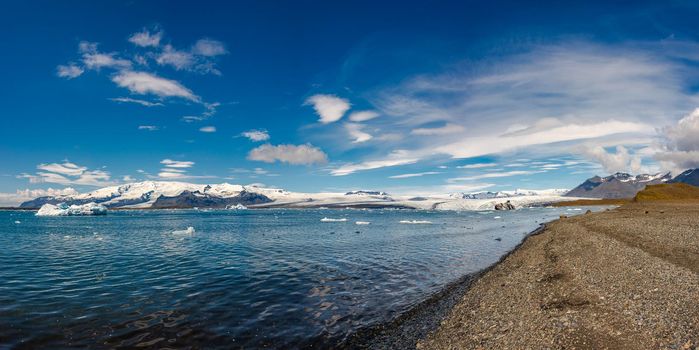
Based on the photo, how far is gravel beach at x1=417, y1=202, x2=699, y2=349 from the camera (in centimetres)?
933

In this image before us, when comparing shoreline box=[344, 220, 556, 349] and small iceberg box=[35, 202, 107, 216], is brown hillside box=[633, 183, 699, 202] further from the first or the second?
small iceberg box=[35, 202, 107, 216]

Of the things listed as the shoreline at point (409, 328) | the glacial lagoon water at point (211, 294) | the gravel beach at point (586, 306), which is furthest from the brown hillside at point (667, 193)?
the shoreline at point (409, 328)

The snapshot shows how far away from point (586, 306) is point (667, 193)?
157293mm

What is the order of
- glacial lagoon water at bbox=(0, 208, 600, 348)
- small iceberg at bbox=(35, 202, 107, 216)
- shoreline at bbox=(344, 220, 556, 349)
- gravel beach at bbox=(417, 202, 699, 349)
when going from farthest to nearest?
1. small iceberg at bbox=(35, 202, 107, 216)
2. glacial lagoon water at bbox=(0, 208, 600, 348)
3. shoreline at bbox=(344, 220, 556, 349)
4. gravel beach at bbox=(417, 202, 699, 349)

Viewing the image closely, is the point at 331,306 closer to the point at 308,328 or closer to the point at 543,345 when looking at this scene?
the point at 308,328

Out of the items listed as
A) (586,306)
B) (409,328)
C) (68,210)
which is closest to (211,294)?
(409,328)

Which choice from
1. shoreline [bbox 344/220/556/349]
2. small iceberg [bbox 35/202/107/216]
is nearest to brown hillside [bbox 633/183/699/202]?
shoreline [bbox 344/220/556/349]

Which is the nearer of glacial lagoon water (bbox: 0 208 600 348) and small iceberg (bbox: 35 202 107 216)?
glacial lagoon water (bbox: 0 208 600 348)

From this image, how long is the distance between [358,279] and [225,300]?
8.23m

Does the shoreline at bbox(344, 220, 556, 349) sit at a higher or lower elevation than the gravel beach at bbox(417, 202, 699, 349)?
lower

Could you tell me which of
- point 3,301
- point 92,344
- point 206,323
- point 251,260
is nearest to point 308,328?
point 206,323

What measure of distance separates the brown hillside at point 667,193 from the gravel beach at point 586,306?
134022mm

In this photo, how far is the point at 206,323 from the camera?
14.3m

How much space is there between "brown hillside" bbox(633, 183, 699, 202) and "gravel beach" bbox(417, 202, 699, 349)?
134 metres
